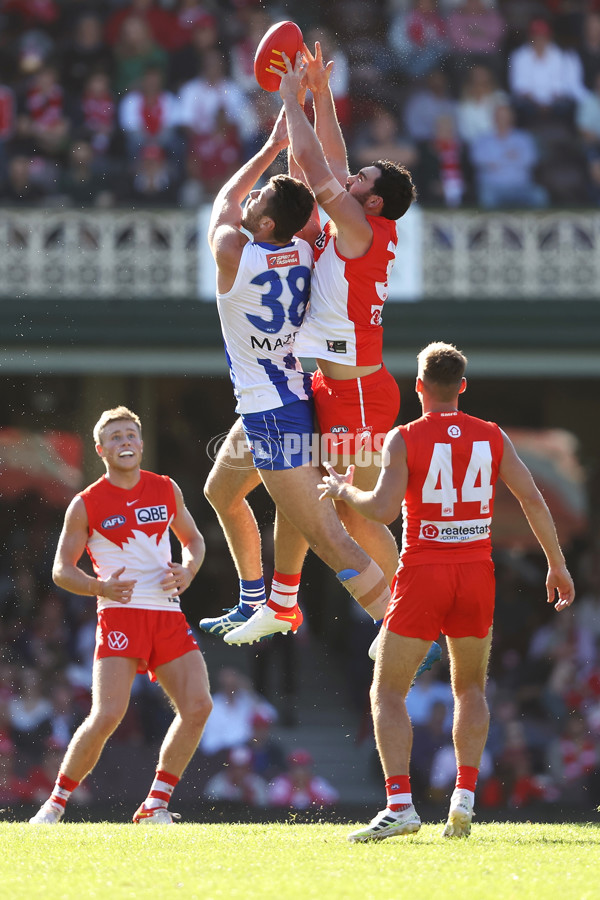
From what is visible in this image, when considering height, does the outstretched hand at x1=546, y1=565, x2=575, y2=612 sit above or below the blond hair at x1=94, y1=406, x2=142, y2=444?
below

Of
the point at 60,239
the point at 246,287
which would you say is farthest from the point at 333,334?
the point at 60,239

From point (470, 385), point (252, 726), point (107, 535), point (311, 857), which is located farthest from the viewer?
point (470, 385)

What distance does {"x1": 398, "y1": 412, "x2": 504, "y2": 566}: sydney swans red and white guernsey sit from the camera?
233 inches

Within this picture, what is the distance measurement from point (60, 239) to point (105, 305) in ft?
2.77

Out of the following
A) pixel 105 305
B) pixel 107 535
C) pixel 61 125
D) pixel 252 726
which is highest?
pixel 61 125

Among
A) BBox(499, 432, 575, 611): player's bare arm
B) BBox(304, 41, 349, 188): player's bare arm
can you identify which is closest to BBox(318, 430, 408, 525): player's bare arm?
BBox(499, 432, 575, 611): player's bare arm

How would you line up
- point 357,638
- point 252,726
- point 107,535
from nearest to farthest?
point 107,535 → point 252,726 → point 357,638

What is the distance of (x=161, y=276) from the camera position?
48.0ft

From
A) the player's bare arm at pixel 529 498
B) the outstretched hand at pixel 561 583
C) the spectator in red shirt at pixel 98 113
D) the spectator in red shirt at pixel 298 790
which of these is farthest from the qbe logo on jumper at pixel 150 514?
the spectator in red shirt at pixel 98 113

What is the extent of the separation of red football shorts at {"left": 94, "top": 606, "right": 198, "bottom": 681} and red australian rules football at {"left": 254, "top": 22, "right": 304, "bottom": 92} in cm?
283

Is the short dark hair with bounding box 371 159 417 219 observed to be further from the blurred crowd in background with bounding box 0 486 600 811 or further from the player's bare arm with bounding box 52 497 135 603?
the blurred crowd in background with bounding box 0 486 600 811

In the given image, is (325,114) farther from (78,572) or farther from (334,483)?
(78,572)

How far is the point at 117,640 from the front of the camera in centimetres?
741

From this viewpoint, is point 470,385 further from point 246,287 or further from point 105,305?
point 246,287
